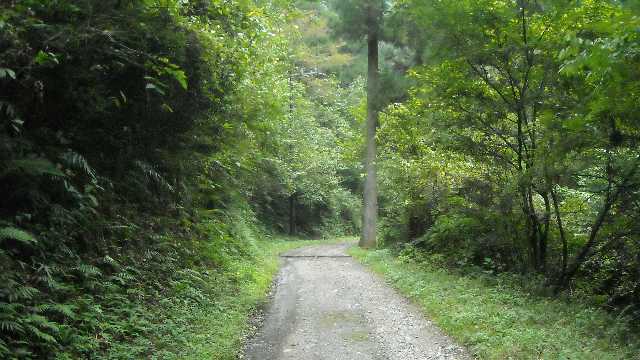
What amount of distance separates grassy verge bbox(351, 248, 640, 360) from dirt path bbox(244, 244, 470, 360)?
0.34 meters

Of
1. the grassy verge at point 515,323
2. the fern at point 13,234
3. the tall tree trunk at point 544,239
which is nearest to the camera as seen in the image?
the fern at point 13,234

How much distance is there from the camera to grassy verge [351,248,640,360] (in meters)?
6.49

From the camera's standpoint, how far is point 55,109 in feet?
22.2

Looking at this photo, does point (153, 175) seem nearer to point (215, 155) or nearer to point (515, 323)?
point (215, 155)

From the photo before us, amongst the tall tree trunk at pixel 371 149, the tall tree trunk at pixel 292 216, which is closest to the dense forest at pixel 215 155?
the tall tree trunk at pixel 371 149

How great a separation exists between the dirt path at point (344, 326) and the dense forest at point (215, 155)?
1136 millimetres

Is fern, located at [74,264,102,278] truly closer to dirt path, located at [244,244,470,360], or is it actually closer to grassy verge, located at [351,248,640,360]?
dirt path, located at [244,244,470,360]

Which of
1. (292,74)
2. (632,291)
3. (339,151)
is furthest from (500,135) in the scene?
(339,151)

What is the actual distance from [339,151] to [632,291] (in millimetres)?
24075

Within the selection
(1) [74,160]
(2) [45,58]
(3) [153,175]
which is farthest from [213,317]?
(2) [45,58]

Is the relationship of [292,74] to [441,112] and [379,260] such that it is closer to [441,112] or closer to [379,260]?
[379,260]

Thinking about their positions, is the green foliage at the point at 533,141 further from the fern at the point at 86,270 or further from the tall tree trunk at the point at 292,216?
the tall tree trunk at the point at 292,216

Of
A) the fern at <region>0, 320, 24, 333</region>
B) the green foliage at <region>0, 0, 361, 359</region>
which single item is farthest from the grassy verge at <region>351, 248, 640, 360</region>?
the fern at <region>0, 320, 24, 333</region>

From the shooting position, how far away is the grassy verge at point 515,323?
6.49 m
